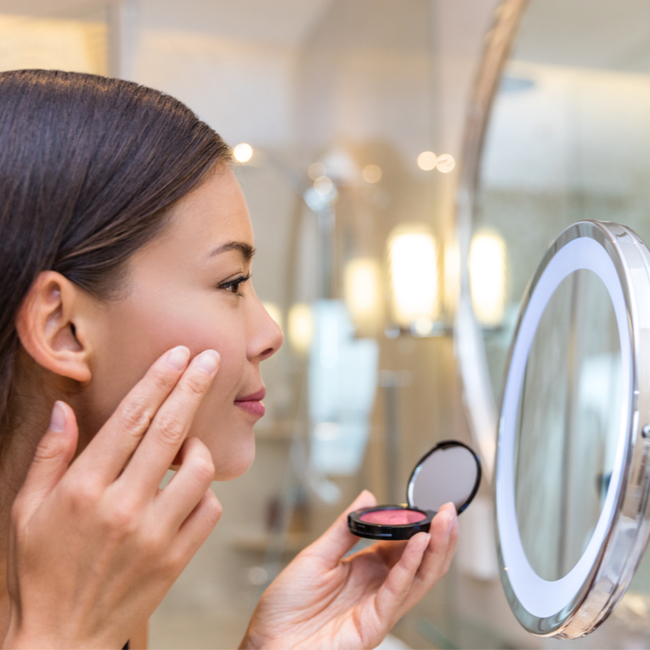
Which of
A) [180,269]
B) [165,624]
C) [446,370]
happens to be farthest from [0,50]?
[165,624]

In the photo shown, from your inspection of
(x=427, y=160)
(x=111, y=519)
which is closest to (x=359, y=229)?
(x=427, y=160)

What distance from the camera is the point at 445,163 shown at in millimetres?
1999

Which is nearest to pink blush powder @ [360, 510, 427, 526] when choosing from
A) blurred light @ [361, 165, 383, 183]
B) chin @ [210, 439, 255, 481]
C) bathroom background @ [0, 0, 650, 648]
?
chin @ [210, 439, 255, 481]

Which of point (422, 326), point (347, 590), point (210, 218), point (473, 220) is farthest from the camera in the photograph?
point (422, 326)

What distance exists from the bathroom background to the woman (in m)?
0.77

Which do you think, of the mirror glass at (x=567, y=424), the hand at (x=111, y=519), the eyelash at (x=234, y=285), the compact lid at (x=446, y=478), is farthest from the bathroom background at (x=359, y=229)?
the hand at (x=111, y=519)

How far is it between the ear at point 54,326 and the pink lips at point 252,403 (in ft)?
0.46

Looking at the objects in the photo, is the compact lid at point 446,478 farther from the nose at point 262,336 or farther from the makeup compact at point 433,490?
the nose at point 262,336

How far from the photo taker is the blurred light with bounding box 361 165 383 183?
234 cm

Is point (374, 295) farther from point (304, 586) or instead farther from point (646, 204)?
point (304, 586)

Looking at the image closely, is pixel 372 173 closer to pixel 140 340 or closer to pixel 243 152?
pixel 243 152

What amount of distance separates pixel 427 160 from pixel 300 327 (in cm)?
69

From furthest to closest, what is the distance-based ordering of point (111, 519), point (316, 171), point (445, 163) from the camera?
point (316, 171) → point (445, 163) → point (111, 519)

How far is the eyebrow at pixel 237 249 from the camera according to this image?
1.96ft
